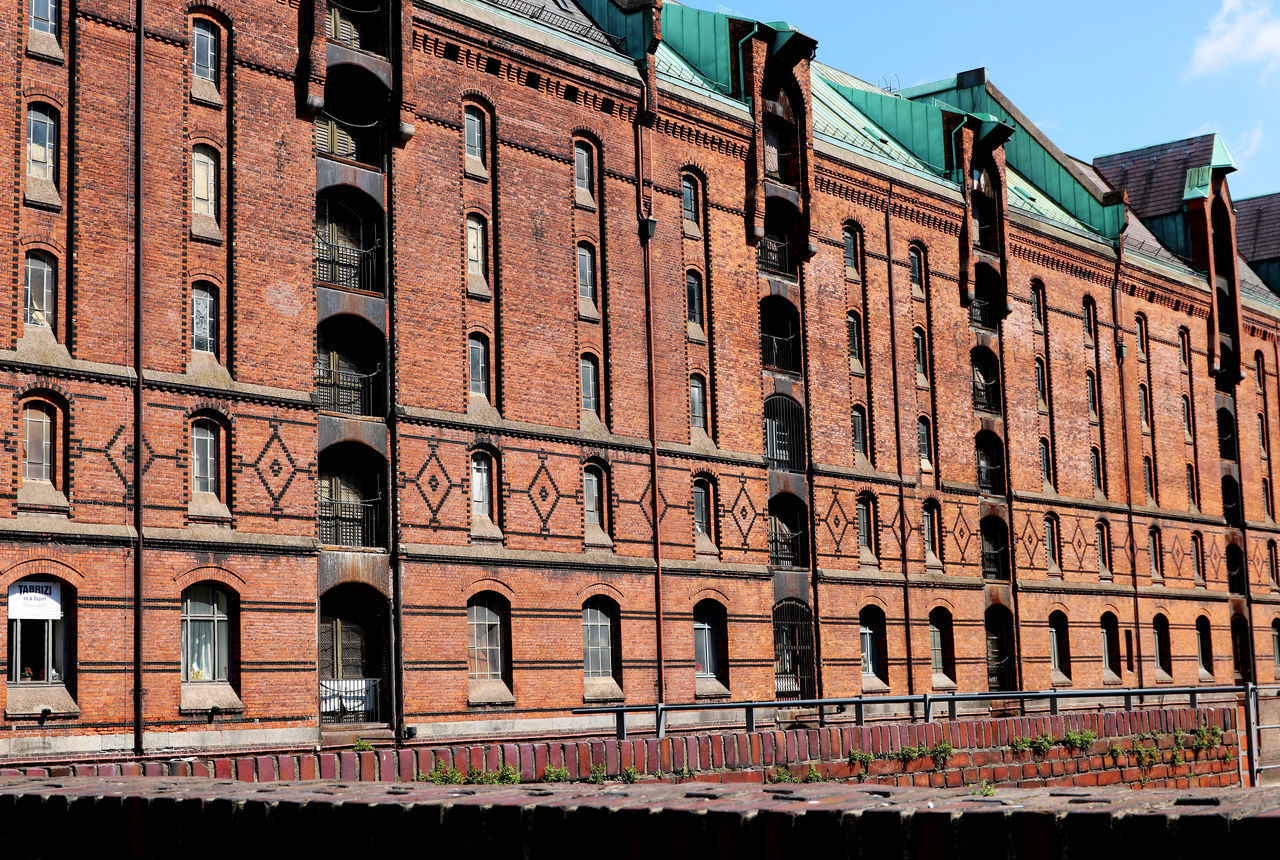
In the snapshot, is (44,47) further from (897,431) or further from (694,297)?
(897,431)

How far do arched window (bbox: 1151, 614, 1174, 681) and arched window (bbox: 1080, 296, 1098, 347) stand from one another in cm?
888

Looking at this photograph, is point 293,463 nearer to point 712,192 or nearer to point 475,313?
point 475,313

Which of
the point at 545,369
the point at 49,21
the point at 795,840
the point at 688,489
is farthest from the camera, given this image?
the point at 688,489

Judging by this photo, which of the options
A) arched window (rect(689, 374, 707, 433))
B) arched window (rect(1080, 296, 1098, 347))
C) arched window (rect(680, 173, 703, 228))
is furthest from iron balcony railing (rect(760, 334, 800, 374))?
arched window (rect(1080, 296, 1098, 347))

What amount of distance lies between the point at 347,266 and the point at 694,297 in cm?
903

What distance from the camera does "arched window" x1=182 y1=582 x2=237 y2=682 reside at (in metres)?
23.9

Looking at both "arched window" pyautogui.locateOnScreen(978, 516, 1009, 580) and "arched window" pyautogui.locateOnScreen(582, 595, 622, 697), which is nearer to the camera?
"arched window" pyautogui.locateOnScreen(582, 595, 622, 697)

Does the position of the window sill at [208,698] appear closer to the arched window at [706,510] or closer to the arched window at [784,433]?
the arched window at [706,510]

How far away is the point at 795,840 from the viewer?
7.12 m

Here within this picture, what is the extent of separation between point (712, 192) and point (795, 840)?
92.4ft

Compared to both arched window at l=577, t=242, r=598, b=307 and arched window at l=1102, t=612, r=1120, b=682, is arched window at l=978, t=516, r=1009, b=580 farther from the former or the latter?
arched window at l=577, t=242, r=598, b=307

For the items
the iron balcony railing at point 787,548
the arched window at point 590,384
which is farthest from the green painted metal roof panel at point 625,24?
the iron balcony railing at point 787,548

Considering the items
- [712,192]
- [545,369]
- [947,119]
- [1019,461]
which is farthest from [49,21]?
[1019,461]

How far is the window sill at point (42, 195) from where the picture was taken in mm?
23031
